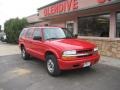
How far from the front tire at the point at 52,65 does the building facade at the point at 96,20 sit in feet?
14.0

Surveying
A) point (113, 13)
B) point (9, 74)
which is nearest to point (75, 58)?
point (9, 74)

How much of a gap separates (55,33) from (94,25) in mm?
5134

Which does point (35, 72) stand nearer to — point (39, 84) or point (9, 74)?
point (9, 74)

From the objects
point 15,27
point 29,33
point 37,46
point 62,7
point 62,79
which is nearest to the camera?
point 62,79

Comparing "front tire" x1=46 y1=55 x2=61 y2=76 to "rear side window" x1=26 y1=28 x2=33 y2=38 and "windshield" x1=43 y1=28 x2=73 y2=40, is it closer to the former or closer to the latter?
"windshield" x1=43 y1=28 x2=73 y2=40

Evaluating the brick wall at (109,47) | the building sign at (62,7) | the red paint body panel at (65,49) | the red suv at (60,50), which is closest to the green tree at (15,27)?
the building sign at (62,7)

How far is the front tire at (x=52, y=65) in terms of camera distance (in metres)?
6.84

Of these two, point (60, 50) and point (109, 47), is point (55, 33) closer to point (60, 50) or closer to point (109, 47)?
point (60, 50)

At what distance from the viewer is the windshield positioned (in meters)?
7.86

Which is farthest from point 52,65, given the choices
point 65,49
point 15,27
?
point 15,27

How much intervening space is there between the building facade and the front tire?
425cm

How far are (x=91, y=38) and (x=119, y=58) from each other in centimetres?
269

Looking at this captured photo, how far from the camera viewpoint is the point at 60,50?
260 inches

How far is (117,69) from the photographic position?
8.00 metres
